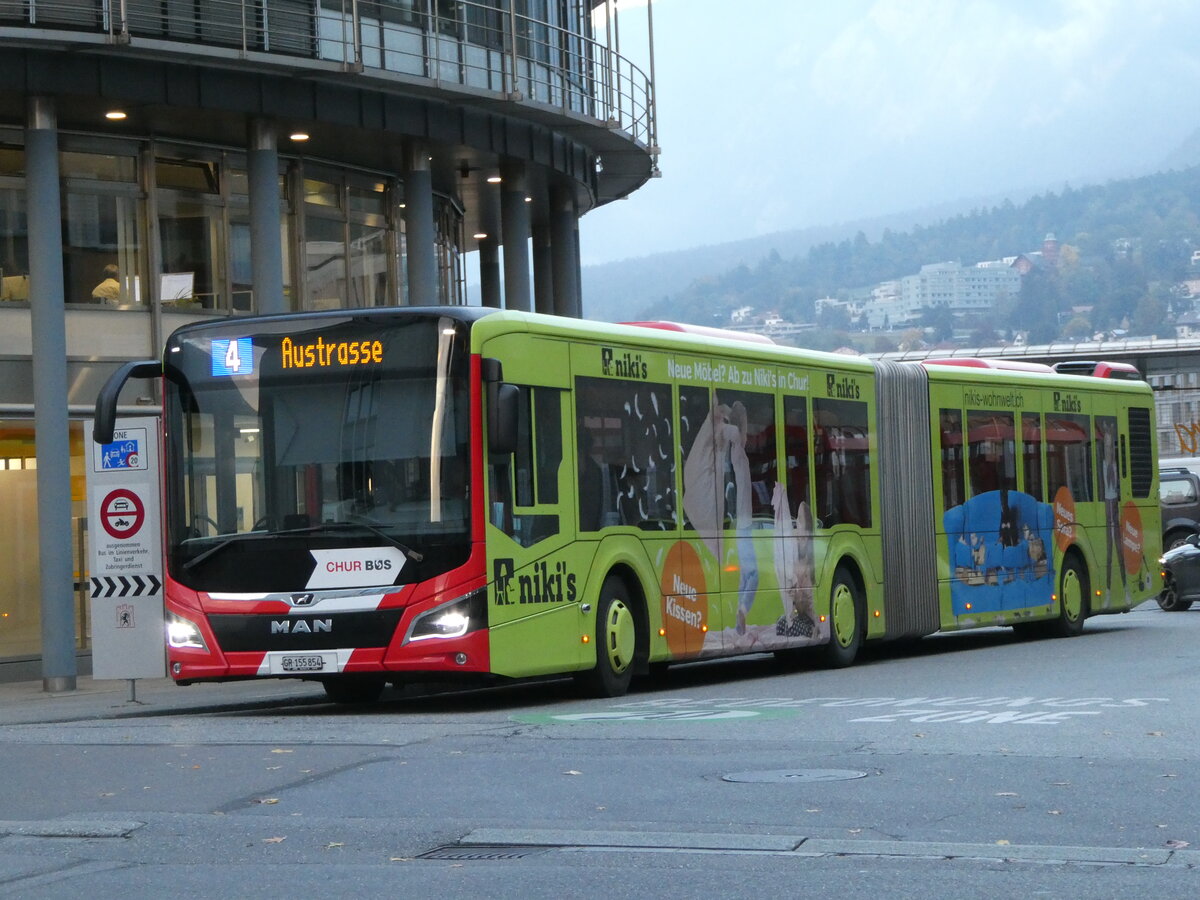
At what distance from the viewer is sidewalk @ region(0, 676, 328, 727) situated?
16.5 metres

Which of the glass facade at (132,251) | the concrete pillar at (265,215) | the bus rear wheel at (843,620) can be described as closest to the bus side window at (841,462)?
the bus rear wheel at (843,620)

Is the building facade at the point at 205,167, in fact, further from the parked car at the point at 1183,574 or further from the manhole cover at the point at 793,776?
the manhole cover at the point at 793,776

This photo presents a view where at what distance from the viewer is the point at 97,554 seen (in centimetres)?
1684

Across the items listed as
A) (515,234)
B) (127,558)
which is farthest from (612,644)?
(515,234)

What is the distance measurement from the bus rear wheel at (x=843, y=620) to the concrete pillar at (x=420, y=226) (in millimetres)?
8489

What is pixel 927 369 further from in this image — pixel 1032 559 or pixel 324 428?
pixel 324 428

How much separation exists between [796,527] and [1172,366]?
186 feet

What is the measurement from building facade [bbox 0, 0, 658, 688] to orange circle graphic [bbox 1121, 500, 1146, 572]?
9.11 m

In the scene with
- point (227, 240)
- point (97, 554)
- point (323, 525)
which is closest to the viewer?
point (323, 525)

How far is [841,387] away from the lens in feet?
64.2

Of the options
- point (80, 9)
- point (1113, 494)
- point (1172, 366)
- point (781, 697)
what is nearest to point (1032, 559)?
point (1113, 494)

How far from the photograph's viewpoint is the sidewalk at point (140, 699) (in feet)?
54.0

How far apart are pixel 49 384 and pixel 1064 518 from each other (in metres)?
12.4

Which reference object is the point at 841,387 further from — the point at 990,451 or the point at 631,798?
the point at 631,798
